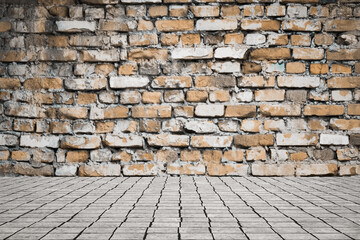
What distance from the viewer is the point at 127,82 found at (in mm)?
3324

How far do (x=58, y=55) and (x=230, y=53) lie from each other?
6.20 feet

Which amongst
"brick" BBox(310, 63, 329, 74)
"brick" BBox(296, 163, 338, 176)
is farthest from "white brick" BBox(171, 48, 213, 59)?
"brick" BBox(296, 163, 338, 176)

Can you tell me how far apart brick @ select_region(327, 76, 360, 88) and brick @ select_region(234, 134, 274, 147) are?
87 centimetres

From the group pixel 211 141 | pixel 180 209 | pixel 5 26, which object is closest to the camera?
pixel 180 209

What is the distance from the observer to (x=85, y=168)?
3.32 m

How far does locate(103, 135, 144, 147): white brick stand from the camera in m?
3.30

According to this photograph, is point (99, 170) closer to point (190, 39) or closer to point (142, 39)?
point (142, 39)

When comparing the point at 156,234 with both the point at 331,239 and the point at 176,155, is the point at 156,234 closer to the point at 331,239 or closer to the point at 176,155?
the point at 331,239

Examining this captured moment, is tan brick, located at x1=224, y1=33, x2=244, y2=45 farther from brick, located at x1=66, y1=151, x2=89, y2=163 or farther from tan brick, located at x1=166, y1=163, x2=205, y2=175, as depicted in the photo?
brick, located at x1=66, y1=151, x2=89, y2=163

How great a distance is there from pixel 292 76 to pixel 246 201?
1706mm

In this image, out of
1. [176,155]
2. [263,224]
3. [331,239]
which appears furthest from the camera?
[176,155]

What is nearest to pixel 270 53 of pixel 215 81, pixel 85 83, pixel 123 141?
pixel 215 81

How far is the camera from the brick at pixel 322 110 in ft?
10.9

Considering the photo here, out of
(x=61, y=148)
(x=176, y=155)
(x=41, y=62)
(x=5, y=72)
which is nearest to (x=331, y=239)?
(x=176, y=155)
